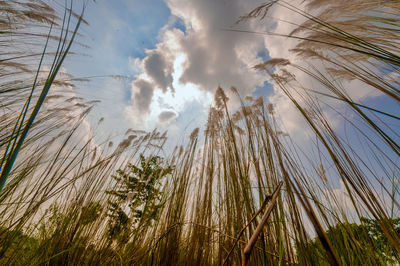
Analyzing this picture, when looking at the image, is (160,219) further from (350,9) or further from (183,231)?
(350,9)

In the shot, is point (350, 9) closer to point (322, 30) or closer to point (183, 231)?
point (322, 30)

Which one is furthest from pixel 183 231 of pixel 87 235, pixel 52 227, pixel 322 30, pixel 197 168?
pixel 322 30

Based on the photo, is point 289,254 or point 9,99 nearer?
point 289,254

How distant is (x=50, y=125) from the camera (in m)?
1.87

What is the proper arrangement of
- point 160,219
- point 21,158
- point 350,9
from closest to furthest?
1. point 350,9
2. point 160,219
3. point 21,158

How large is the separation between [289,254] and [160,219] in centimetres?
107

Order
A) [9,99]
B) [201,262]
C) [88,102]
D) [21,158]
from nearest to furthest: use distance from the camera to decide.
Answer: [201,262]
[9,99]
[21,158]
[88,102]

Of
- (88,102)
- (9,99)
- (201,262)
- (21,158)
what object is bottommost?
(201,262)

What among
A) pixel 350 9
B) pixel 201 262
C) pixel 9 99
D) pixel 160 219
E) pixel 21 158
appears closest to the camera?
pixel 350 9

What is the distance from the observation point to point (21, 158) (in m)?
1.94

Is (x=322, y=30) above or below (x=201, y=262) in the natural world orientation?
above

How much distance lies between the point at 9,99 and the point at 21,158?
0.62 m

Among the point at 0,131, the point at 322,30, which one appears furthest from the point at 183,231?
the point at 0,131

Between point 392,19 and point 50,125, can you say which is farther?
point 50,125
